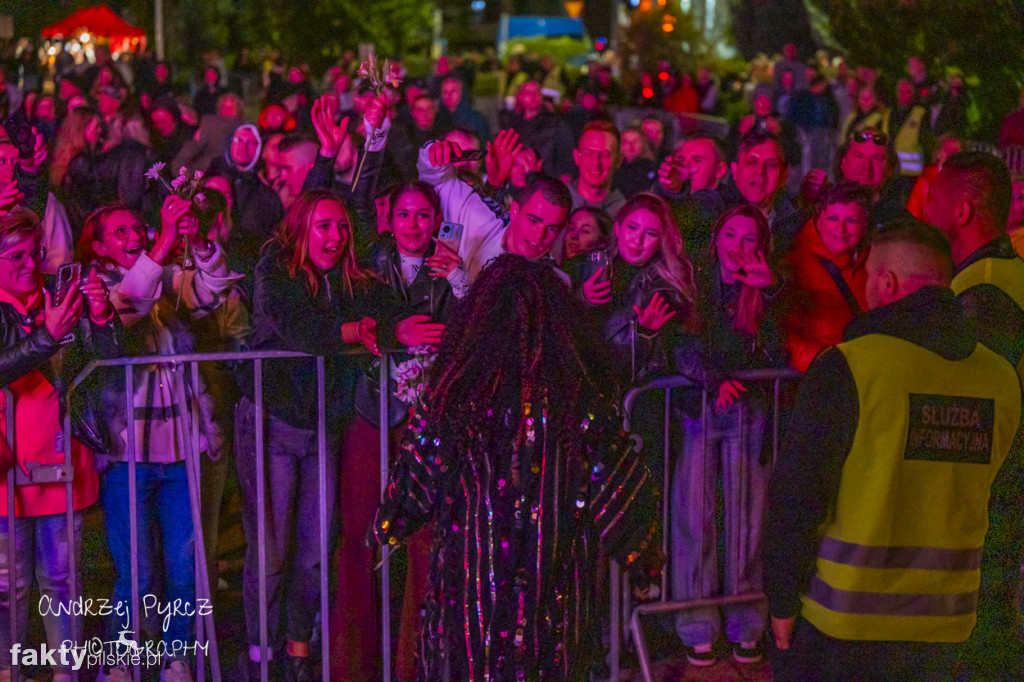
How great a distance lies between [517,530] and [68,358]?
2109 mm

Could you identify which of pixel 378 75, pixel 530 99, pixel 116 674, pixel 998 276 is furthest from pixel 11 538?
pixel 530 99

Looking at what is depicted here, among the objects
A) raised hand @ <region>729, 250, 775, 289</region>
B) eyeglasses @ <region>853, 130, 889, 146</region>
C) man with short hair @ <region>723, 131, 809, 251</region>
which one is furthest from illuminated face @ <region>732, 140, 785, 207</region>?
raised hand @ <region>729, 250, 775, 289</region>

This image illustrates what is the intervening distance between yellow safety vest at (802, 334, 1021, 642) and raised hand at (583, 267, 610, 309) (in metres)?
1.72

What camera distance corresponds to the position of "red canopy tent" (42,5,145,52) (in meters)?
26.6

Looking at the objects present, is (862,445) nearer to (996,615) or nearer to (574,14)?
(996,615)

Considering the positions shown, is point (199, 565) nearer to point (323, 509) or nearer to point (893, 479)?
point (323, 509)

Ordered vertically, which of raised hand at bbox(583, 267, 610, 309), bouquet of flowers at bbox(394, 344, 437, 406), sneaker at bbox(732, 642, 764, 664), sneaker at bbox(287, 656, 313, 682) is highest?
raised hand at bbox(583, 267, 610, 309)

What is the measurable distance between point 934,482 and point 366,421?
7.73ft

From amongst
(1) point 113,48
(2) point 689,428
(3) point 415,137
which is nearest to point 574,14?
(1) point 113,48

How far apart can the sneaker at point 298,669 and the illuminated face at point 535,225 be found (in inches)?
79.0

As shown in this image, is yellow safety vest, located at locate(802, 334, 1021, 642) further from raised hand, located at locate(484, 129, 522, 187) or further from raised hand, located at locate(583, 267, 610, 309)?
raised hand, located at locate(484, 129, 522, 187)

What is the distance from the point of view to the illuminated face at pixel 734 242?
528cm

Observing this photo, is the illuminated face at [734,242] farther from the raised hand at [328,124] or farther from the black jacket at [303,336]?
the raised hand at [328,124]

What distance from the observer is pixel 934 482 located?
3424mm
